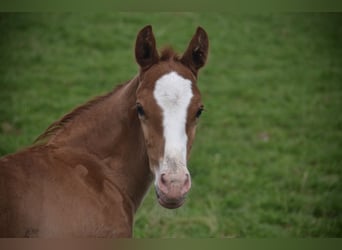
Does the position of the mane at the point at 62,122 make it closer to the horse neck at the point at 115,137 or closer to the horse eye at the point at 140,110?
the horse neck at the point at 115,137

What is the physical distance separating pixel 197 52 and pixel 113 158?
67 centimetres

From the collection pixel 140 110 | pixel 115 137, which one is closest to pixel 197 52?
pixel 140 110

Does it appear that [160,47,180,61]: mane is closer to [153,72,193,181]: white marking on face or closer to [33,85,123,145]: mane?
[153,72,193,181]: white marking on face

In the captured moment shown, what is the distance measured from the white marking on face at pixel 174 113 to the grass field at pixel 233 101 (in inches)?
60.5

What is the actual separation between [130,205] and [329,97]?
363 centimetres

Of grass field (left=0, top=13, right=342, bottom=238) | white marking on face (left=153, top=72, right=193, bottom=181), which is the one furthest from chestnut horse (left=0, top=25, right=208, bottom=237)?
grass field (left=0, top=13, right=342, bottom=238)

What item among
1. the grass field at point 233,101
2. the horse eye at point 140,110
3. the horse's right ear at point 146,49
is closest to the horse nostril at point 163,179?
the horse eye at point 140,110

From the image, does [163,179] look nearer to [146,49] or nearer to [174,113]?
[174,113]

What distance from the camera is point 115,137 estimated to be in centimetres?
283

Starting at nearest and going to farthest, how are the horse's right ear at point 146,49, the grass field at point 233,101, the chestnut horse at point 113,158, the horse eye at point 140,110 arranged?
the chestnut horse at point 113,158
the horse eye at point 140,110
the horse's right ear at point 146,49
the grass field at point 233,101

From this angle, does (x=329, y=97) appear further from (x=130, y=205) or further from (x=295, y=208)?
(x=130, y=205)

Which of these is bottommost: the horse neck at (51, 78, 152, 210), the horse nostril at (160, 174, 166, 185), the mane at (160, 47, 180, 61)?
the horse nostril at (160, 174, 166, 185)

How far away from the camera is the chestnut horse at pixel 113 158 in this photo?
2418 millimetres

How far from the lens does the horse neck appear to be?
2.80 metres
